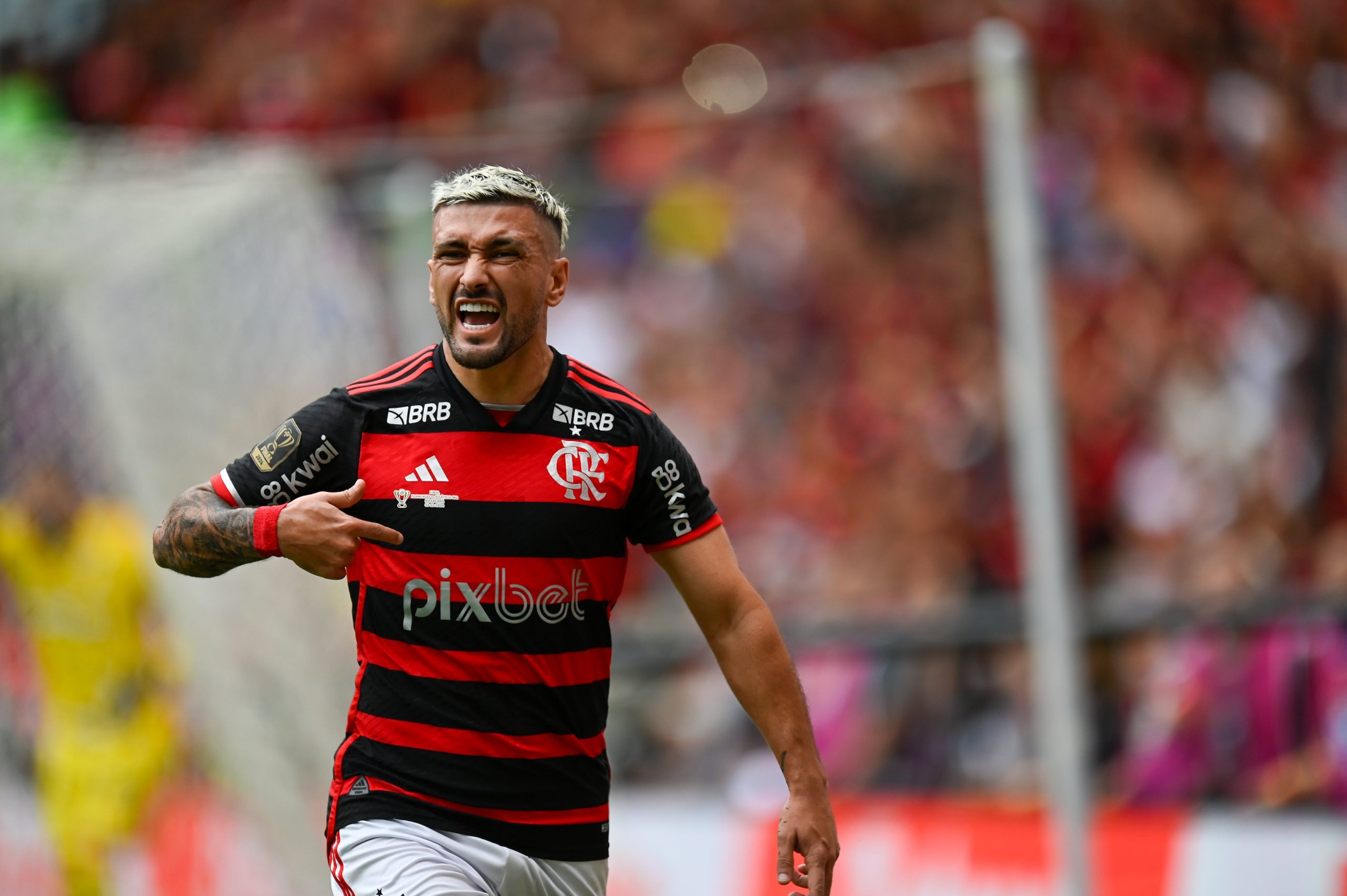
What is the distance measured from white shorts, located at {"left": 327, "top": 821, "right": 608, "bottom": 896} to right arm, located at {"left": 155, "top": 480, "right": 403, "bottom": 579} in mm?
684

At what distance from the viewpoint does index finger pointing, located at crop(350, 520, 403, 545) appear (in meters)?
4.02

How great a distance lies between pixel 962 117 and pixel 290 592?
193 inches

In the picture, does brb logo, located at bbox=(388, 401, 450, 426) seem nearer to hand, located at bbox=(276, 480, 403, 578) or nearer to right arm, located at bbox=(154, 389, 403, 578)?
right arm, located at bbox=(154, 389, 403, 578)

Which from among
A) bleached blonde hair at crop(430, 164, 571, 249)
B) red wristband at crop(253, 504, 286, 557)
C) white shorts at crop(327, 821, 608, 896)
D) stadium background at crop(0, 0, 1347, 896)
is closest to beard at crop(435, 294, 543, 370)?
bleached blonde hair at crop(430, 164, 571, 249)

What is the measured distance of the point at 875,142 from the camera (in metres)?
11.6

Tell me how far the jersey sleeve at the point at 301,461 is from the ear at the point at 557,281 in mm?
583

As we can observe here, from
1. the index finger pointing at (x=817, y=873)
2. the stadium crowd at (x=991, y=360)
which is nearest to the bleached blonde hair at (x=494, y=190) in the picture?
the index finger pointing at (x=817, y=873)

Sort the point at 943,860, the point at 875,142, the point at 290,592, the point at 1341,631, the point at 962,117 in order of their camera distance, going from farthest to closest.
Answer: the point at 875,142 → the point at 962,117 → the point at 290,592 → the point at 943,860 → the point at 1341,631

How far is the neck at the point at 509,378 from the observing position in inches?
180

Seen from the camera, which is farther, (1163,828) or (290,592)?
(290,592)

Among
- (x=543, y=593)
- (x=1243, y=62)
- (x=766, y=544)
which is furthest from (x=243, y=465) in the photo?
(x=1243, y=62)

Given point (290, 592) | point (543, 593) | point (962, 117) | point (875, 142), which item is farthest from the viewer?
point (875, 142)

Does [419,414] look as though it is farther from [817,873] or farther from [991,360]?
[991,360]

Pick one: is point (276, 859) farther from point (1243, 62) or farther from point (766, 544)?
point (1243, 62)
